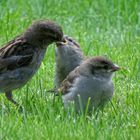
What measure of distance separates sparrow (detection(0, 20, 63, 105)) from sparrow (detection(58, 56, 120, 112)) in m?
0.68

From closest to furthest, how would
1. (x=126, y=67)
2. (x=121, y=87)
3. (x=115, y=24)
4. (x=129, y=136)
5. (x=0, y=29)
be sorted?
(x=129, y=136) → (x=121, y=87) → (x=126, y=67) → (x=0, y=29) → (x=115, y=24)

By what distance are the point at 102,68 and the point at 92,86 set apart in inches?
9.7

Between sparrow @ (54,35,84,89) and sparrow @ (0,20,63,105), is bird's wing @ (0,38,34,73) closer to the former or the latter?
sparrow @ (0,20,63,105)

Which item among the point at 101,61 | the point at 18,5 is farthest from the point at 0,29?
the point at 101,61

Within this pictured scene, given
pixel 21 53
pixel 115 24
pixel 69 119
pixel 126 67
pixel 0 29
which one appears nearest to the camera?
pixel 69 119

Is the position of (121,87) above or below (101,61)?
below

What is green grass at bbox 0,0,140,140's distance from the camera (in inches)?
292

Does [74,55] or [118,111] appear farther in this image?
[74,55]

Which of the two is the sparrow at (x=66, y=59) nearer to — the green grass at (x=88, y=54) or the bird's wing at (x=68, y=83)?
the green grass at (x=88, y=54)

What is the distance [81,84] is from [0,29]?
4.00 metres

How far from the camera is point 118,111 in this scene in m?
8.34

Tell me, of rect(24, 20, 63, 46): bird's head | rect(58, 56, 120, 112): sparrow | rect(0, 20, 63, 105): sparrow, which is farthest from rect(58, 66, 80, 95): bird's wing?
rect(24, 20, 63, 46): bird's head

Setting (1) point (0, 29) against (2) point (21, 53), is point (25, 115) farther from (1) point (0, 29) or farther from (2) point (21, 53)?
(1) point (0, 29)

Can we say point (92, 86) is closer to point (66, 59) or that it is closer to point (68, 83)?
point (68, 83)
